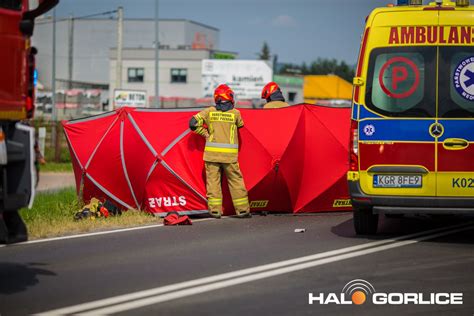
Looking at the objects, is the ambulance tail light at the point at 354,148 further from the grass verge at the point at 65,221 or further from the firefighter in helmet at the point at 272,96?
the firefighter in helmet at the point at 272,96

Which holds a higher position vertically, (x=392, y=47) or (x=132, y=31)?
(x=132, y=31)

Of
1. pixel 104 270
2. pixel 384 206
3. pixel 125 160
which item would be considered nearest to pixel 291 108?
pixel 125 160

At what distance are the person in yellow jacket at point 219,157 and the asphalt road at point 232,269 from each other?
0.92 meters

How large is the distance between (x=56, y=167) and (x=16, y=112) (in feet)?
76.9

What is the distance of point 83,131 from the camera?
13.9 metres

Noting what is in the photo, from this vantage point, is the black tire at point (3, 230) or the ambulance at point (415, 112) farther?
the ambulance at point (415, 112)

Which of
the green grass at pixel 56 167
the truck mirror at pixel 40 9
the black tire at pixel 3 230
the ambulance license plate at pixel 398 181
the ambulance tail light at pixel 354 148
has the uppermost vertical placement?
the truck mirror at pixel 40 9

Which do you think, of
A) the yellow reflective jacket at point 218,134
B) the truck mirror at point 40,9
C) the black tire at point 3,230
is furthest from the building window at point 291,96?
the black tire at point 3,230

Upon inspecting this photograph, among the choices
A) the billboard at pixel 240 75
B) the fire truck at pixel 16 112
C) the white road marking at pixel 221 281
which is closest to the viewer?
the white road marking at pixel 221 281

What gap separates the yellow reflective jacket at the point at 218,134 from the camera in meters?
13.1

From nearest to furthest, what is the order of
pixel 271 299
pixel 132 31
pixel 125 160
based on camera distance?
pixel 271 299 < pixel 125 160 < pixel 132 31

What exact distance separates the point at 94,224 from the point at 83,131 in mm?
2341

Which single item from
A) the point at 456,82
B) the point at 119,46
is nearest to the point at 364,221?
the point at 456,82

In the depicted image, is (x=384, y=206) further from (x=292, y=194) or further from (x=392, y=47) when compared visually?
(x=292, y=194)
